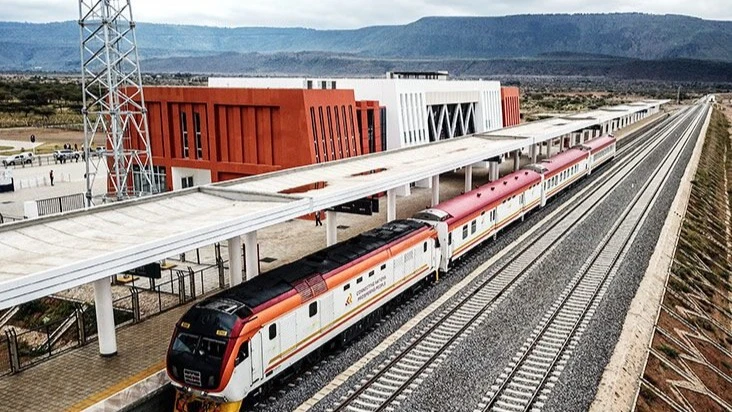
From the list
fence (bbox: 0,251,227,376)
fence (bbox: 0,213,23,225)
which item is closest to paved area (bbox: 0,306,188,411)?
fence (bbox: 0,251,227,376)

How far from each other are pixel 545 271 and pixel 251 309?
56.8ft

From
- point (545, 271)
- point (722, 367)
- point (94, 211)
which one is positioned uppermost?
point (94, 211)

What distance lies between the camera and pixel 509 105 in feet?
267

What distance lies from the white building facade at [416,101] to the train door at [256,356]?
35816 mm

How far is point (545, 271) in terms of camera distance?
1139 inches

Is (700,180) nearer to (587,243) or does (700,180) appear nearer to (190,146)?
(587,243)

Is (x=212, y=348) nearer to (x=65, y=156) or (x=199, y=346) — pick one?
(x=199, y=346)

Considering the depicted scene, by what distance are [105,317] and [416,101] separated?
39.3 meters

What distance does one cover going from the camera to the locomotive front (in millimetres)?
15117

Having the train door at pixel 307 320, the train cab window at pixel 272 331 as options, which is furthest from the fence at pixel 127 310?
the train cab window at pixel 272 331

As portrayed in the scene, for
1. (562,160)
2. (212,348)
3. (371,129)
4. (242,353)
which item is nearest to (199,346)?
(212,348)

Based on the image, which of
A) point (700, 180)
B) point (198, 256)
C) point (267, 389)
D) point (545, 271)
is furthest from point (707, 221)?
point (267, 389)

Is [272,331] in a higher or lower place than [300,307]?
lower

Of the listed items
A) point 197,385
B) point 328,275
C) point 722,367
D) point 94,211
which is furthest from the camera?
point 722,367
